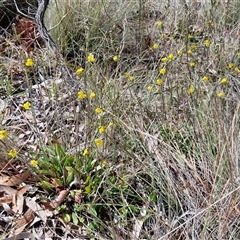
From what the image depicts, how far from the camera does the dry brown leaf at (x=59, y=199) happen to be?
2.16m

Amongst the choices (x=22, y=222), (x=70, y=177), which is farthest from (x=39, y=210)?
(x=70, y=177)

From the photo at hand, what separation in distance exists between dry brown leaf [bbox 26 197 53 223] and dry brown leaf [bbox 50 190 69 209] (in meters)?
0.04

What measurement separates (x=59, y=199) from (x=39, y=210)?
0.10 meters

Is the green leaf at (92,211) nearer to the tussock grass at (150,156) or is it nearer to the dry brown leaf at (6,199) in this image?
the tussock grass at (150,156)

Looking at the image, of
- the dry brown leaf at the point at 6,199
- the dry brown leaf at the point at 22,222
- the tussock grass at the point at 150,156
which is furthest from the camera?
the dry brown leaf at the point at 6,199

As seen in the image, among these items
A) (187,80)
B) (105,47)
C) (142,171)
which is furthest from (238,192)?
(105,47)

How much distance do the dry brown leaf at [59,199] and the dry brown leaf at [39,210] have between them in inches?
1.5

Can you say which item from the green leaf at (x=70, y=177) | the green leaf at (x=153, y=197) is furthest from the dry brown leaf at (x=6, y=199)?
the green leaf at (x=153, y=197)

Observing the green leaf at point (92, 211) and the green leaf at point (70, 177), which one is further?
the green leaf at point (70, 177)

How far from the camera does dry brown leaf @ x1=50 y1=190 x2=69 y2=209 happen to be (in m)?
2.16

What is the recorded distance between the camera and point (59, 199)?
2.17 m

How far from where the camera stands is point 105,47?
3.43 metres

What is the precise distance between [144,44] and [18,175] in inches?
66.9

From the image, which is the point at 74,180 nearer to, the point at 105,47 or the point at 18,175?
the point at 18,175
